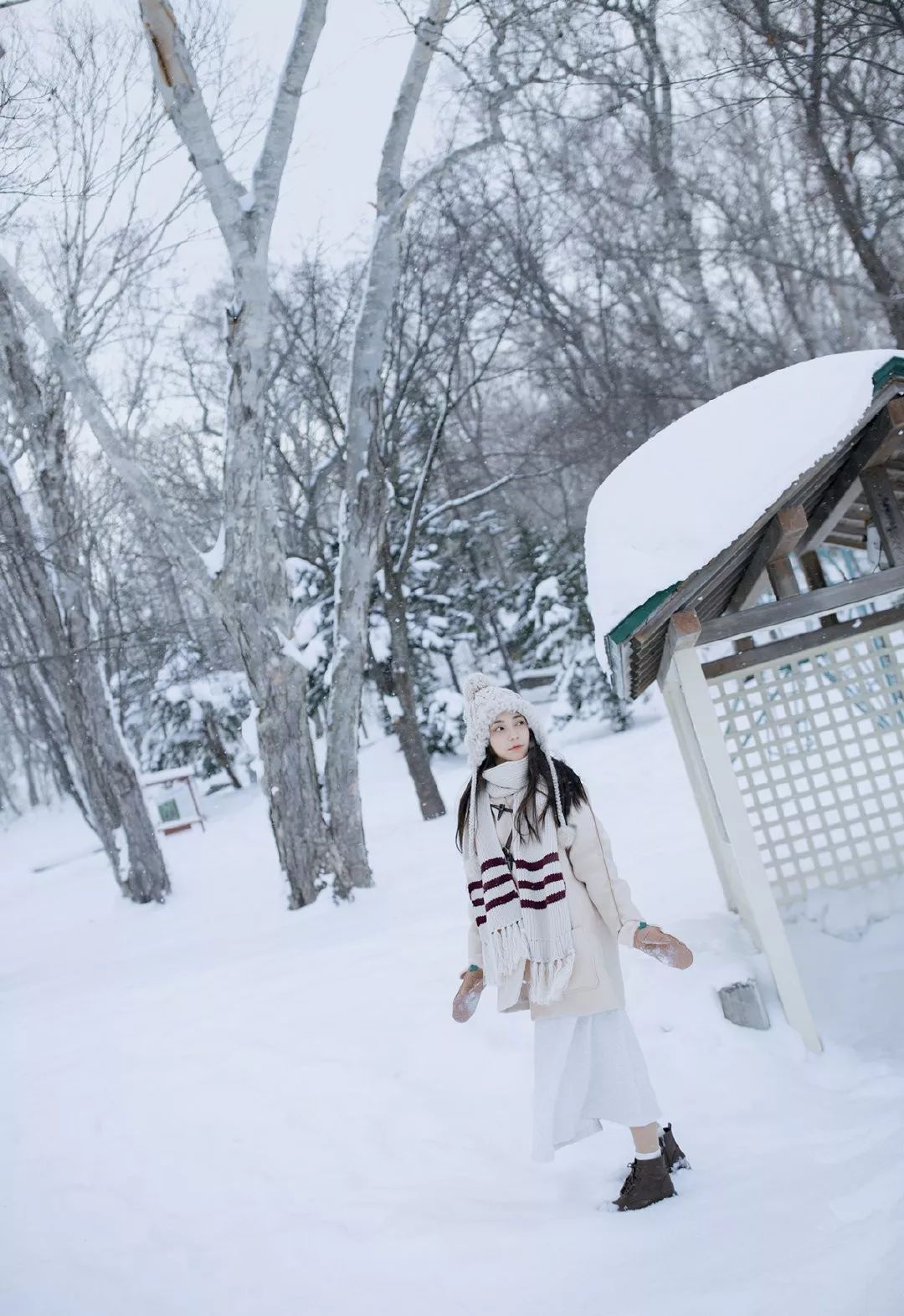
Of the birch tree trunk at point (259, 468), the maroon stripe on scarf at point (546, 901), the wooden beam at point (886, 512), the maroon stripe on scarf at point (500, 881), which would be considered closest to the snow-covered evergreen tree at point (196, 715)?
the birch tree trunk at point (259, 468)

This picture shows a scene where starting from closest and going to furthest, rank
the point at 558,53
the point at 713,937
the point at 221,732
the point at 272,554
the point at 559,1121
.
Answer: the point at 559,1121 < the point at 713,937 < the point at 272,554 < the point at 558,53 < the point at 221,732

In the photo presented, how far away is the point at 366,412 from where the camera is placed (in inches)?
340

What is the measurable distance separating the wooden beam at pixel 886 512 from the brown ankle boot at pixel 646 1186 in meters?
2.71

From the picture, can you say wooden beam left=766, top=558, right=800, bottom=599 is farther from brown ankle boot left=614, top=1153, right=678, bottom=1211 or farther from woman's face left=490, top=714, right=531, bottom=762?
brown ankle boot left=614, top=1153, right=678, bottom=1211

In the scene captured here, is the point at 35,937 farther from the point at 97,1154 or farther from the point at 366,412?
the point at 97,1154

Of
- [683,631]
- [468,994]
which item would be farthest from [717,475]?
[468,994]

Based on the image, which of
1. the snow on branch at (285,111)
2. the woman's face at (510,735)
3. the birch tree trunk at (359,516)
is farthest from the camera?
the birch tree trunk at (359,516)

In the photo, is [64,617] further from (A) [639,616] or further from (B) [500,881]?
(B) [500,881]

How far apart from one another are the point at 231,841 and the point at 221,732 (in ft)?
34.1

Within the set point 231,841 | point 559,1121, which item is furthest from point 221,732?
point 559,1121

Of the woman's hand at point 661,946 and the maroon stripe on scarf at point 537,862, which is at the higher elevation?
the maroon stripe on scarf at point 537,862

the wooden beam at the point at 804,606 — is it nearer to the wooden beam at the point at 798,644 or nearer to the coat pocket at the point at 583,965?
the wooden beam at the point at 798,644

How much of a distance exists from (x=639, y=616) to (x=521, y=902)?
133 cm

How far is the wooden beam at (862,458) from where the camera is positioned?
426cm
